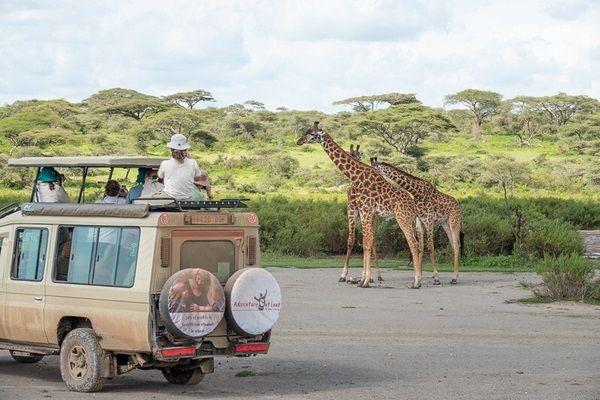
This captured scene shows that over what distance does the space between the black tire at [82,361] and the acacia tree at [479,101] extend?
66.9m

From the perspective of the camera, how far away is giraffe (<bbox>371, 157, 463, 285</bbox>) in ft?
78.5

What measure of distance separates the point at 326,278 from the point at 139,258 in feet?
42.4

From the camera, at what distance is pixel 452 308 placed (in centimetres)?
1945

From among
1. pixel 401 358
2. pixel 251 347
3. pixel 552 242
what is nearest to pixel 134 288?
pixel 251 347

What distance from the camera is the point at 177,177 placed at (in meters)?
13.4

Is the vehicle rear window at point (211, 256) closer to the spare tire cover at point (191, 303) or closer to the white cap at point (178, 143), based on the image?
the spare tire cover at point (191, 303)

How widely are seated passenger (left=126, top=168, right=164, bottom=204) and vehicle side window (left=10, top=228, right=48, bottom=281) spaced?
1.11 m

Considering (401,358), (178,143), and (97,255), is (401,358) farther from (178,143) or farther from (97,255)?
(97,255)

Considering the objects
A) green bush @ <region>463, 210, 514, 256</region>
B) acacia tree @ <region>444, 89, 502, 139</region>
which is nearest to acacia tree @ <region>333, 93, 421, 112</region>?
acacia tree @ <region>444, 89, 502, 139</region>

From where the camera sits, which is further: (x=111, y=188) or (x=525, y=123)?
(x=525, y=123)

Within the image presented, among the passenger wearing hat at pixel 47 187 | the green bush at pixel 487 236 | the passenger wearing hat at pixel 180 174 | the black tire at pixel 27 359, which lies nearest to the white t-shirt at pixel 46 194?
the passenger wearing hat at pixel 47 187

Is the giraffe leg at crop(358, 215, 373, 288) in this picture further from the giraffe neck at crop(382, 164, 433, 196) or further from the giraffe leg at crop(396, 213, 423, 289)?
the giraffe neck at crop(382, 164, 433, 196)

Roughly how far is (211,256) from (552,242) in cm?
1701

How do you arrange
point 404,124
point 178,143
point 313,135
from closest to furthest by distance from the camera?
1. point 178,143
2. point 313,135
3. point 404,124
